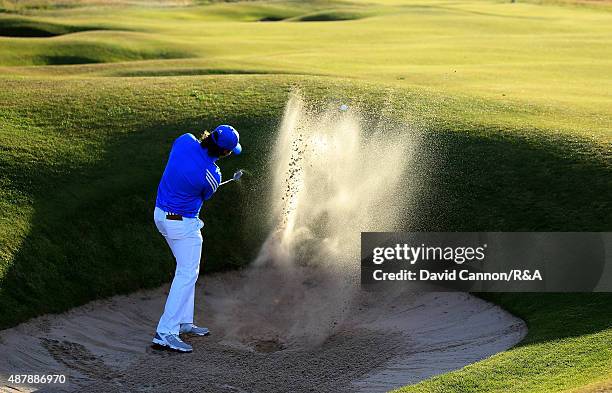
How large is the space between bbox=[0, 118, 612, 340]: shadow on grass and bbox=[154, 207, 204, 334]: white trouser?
287 centimetres

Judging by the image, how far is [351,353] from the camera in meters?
14.9

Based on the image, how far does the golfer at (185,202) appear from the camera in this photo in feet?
46.9

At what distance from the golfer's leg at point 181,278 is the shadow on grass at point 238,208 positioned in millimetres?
2857

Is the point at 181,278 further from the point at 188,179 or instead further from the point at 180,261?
the point at 188,179

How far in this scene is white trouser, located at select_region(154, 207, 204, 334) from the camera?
14.5 meters

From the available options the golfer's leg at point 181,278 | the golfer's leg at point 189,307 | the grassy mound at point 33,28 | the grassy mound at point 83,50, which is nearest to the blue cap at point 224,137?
the golfer's leg at point 181,278

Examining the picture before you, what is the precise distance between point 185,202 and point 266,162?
7.06 meters

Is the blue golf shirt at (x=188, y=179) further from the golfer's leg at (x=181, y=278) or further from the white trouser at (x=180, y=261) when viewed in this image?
the golfer's leg at (x=181, y=278)

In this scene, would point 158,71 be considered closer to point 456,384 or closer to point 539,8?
point 456,384

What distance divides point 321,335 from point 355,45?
31521 mm

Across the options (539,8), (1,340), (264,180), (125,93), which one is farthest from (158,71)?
(539,8)

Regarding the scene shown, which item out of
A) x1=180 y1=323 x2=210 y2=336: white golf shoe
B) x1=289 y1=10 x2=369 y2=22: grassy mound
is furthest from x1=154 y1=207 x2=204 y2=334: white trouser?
x1=289 y1=10 x2=369 y2=22: grassy mound

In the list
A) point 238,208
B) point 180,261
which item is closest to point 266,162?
point 238,208

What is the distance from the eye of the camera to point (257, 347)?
15.5m
